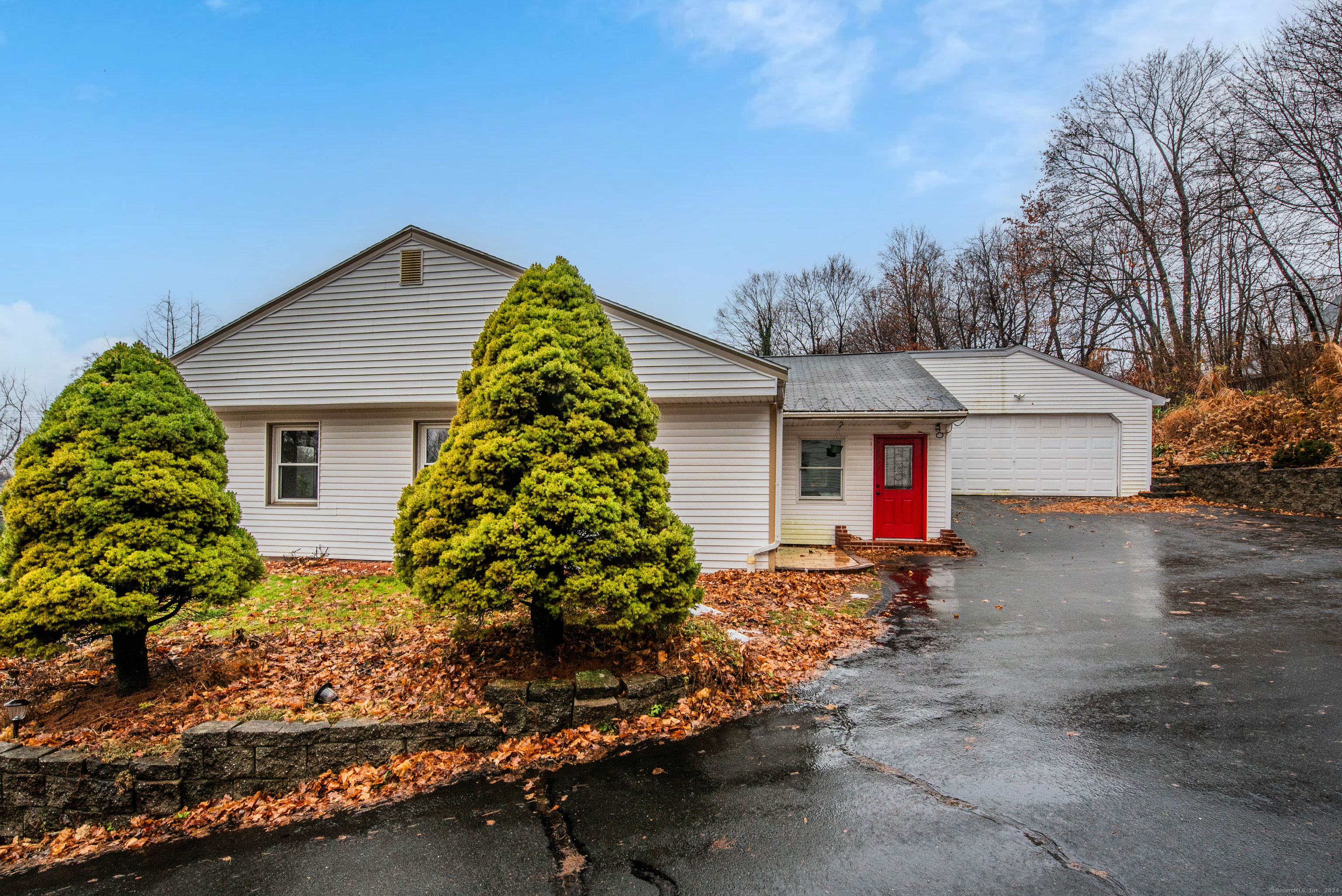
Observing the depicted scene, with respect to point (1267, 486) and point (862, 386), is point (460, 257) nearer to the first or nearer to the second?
point (862, 386)

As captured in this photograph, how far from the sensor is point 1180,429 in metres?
20.8

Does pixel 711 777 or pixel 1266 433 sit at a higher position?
pixel 1266 433

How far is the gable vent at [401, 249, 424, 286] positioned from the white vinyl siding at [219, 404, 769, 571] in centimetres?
205

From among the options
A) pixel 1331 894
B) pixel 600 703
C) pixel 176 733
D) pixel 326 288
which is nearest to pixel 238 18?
pixel 326 288

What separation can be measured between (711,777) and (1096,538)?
12.4 meters

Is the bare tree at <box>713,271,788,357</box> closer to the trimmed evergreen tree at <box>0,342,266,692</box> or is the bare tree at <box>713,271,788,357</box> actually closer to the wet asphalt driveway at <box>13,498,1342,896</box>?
the wet asphalt driveway at <box>13,498,1342,896</box>

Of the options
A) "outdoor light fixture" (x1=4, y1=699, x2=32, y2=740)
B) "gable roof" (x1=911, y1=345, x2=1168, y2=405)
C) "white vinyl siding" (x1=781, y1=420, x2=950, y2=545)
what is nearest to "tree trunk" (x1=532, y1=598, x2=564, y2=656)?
"outdoor light fixture" (x1=4, y1=699, x2=32, y2=740)

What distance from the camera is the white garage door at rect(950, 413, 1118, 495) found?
1933cm

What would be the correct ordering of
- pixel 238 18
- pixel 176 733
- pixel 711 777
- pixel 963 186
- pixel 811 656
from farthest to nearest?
pixel 963 186 < pixel 238 18 < pixel 811 656 < pixel 176 733 < pixel 711 777

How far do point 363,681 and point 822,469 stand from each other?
1022 cm

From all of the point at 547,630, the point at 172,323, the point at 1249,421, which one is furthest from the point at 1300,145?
the point at 172,323

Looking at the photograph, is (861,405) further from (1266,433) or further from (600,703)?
(1266,433)

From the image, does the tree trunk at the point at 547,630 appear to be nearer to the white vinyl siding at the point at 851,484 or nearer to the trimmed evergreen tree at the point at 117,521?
the trimmed evergreen tree at the point at 117,521

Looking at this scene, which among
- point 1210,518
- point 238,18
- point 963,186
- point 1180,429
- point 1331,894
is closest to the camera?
point 1331,894
